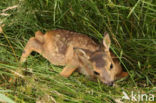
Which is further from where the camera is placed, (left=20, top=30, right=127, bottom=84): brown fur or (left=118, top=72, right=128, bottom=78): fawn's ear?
(left=118, top=72, right=128, bottom=78): fawn's ear

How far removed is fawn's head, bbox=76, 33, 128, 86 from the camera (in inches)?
129

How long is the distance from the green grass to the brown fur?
0.11m

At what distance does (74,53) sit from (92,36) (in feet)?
1.39

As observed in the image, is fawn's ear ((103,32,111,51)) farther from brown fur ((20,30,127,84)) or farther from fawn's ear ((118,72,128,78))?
fawn's ear ((118,72,128,78))

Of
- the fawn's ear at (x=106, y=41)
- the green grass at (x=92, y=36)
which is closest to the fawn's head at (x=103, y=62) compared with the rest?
the fawn's ear at (x=106, y=41)

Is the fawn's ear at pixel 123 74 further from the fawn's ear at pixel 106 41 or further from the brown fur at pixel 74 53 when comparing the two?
the fawn's ear at pixel 106 41

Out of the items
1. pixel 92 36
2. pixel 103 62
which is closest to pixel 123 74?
pixel 103 62

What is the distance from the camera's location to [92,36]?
3805mm

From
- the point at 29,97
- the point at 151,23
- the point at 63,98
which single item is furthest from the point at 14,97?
the point at 151,23

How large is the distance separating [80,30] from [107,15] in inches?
20.3

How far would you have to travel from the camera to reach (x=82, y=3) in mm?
3668

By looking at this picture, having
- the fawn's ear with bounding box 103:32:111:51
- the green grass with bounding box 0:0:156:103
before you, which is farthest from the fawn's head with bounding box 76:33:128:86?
the green grass with bounding box 0:0:156:103

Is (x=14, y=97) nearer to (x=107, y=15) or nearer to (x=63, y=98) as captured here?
(x=63, y=98)

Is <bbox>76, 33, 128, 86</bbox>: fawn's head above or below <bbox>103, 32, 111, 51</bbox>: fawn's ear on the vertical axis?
below
